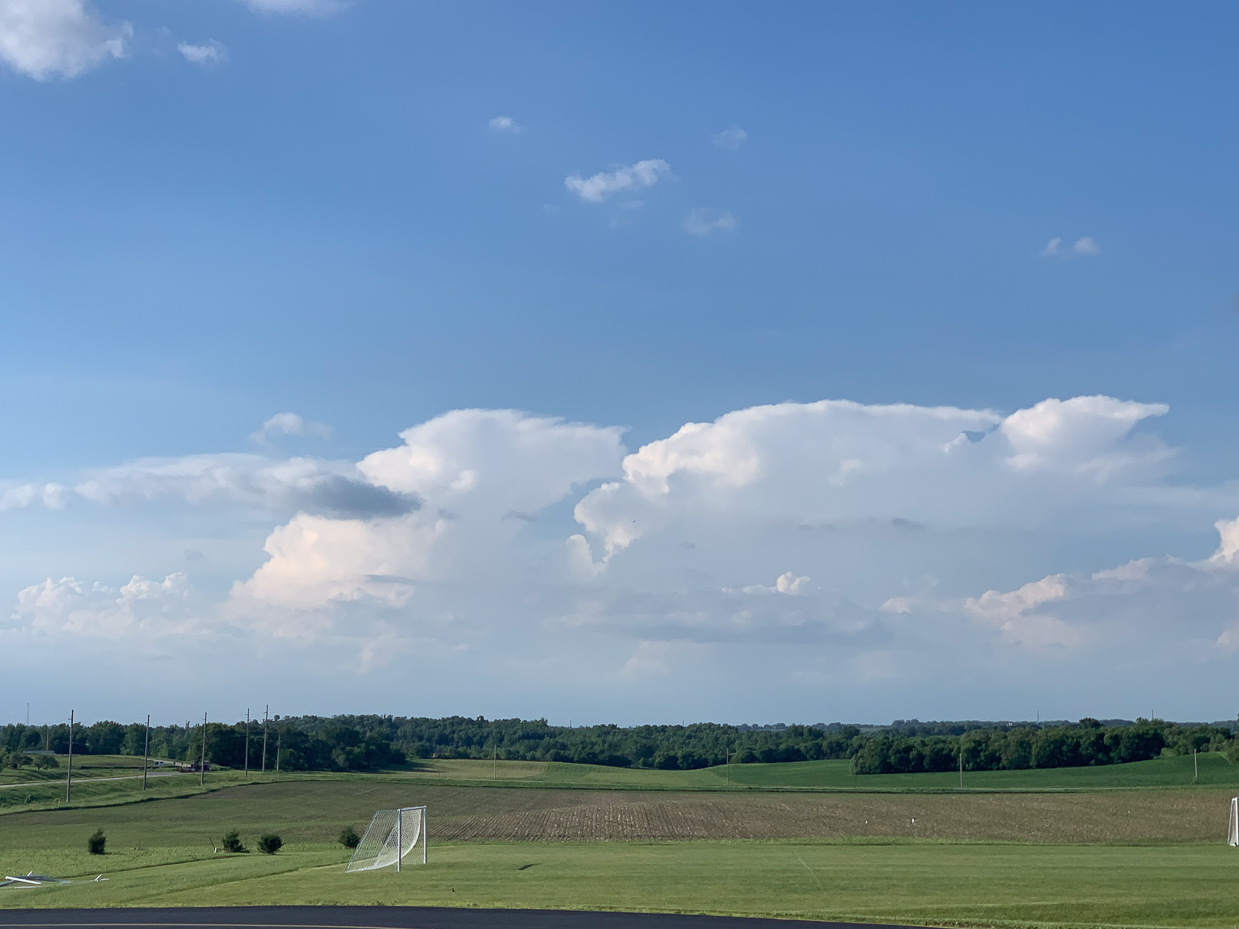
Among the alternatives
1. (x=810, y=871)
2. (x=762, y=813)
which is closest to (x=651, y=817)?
(x=762, y=813)

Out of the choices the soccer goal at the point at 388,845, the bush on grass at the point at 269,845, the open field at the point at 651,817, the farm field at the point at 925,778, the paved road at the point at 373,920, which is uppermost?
the paved road at the point at 373,920

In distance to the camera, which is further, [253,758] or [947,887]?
[253,758]

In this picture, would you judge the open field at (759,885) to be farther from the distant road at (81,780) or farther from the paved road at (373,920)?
the distant road at (81,780)

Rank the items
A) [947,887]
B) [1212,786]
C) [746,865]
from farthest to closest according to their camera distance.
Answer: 1. [1212,786]
2. [746,865]
3. [947,887]

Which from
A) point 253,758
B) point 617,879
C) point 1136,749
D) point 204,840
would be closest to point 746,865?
point 617,879

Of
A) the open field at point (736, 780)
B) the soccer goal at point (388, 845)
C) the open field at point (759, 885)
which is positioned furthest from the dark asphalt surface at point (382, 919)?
the open field at point (736, 780)

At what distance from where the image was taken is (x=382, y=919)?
1154 inches

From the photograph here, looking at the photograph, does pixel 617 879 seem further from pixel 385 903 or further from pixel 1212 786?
pixel 1212 786

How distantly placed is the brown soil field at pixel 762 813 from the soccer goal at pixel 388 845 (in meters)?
18.0

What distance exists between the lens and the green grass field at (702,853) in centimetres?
3297

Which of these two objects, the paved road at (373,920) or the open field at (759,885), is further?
the open field at (759,885)

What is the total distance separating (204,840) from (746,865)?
4675cm

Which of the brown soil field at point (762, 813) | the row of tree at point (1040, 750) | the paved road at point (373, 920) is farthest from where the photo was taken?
the row of tree at point (1040, 750)

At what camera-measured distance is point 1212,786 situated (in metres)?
133
